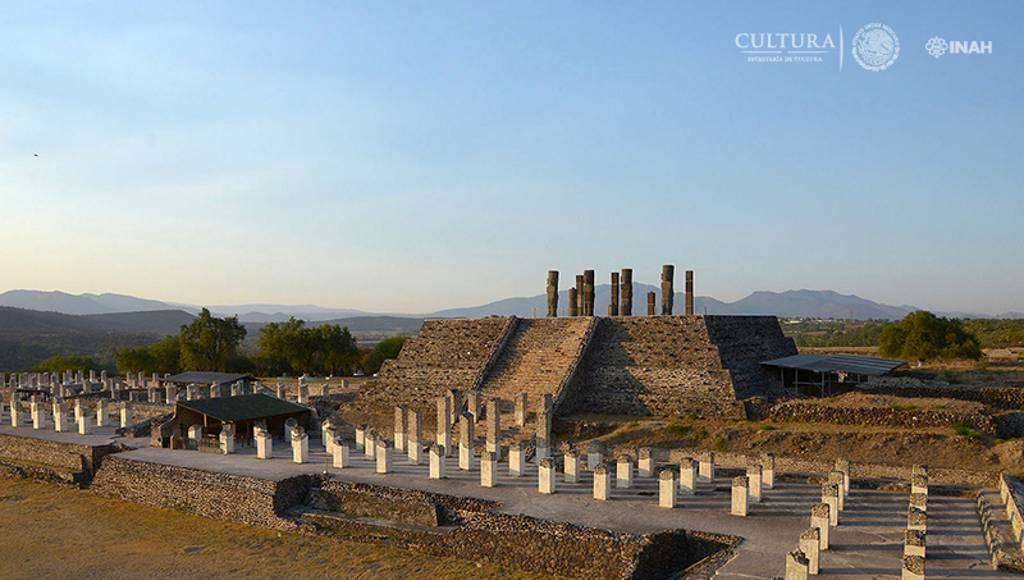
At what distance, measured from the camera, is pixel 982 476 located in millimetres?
19906

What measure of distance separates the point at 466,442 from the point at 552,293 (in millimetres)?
17161

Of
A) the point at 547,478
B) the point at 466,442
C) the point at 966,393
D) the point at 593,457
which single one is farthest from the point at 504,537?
the point at 966,393

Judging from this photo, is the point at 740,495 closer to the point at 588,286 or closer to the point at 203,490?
the point at 203,490

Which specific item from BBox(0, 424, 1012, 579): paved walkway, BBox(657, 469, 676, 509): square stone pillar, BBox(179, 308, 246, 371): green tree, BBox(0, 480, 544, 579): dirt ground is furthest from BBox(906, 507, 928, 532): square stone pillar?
BBox(179, 308, 246, 371): green tree

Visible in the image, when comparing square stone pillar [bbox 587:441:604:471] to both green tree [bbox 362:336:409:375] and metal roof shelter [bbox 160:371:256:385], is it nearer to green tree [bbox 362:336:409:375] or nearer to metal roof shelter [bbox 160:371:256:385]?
metal roof shelter [bbox 160:371:256:385]

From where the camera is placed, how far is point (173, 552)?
18.3 meters

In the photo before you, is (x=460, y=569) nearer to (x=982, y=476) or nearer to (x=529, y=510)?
(x=529, y=510)

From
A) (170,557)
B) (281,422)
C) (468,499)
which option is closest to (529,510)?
(468,499)

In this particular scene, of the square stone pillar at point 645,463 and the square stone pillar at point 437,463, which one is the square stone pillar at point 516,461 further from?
the square stone pillar at point 645,463

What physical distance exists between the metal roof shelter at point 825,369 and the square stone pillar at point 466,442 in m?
14.5

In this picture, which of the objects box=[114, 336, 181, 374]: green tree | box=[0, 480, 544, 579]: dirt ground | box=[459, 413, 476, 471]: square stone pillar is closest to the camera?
box=[0, 480, 544, 579]: dirt ground

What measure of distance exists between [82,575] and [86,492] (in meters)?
8.48

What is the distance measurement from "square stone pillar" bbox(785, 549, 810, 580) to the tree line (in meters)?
45.7

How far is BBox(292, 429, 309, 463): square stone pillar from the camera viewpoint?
23.5m
